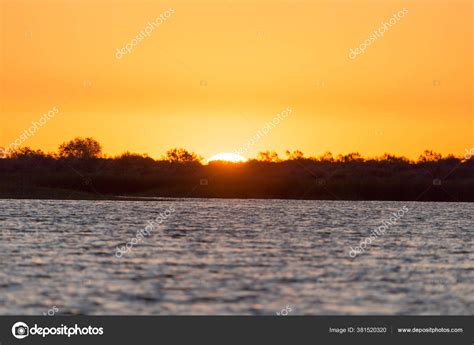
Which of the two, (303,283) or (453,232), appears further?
(453,232)

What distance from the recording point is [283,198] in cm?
19662

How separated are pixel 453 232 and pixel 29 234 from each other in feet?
117

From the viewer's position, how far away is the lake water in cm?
3634

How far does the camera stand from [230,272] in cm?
4528

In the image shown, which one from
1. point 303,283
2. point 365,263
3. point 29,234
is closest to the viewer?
point 303,283

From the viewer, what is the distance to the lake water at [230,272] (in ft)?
119

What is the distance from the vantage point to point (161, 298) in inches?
1468

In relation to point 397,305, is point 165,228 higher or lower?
higher
